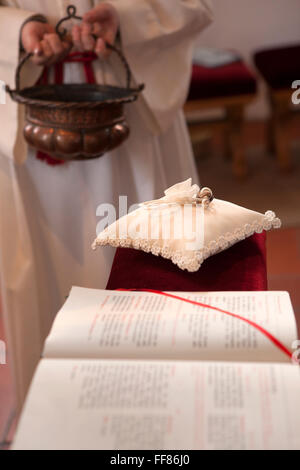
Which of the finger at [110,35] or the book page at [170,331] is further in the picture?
the finger at [110,35]

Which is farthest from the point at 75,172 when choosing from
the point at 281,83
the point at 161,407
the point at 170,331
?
the point at 281,83

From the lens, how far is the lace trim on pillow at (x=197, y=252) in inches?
36.7

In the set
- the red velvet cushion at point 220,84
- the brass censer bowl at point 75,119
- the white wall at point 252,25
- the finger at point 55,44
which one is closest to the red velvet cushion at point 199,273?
the brass censer bowl at point 75,119

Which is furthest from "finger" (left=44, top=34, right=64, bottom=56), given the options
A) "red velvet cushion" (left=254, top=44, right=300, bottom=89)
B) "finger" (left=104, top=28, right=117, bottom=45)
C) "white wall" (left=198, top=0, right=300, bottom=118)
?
"white wall" (left=198, top=0, right=300, bottom=118)

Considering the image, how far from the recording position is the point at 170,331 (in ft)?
2.36

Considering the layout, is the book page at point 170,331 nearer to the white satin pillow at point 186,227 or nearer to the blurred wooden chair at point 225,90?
the white satin pillow at point 186,227

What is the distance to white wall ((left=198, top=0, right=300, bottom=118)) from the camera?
14.9ft

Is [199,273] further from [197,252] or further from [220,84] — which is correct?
[220,84]

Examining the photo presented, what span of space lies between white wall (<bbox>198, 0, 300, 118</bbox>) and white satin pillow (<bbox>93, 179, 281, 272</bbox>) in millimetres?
3814

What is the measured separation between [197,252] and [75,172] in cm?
95

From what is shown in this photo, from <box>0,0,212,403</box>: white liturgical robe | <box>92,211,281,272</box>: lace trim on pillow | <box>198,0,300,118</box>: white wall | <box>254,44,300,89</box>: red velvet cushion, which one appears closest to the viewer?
<box>92,211,281,272</box>: lace trim on pillow

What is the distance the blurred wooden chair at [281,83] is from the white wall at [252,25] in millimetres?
719

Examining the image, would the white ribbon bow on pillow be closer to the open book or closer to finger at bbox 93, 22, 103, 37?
the open book

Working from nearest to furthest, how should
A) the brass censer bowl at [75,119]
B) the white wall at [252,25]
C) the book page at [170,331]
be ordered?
1. the book page at [170,331]
2. the brass censer bowl at [75,119]
3. the white wall at [252,25]
